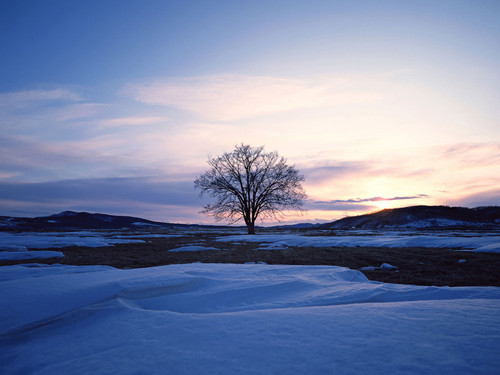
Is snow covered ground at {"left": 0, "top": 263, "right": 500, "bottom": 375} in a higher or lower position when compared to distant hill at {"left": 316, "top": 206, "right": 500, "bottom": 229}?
higher

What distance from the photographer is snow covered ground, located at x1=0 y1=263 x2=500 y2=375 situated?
1089 millimetres

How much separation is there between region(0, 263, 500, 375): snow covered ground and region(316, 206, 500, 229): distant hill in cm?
4680

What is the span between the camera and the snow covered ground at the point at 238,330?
3.57 ft

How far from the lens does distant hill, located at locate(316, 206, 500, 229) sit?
4259cm

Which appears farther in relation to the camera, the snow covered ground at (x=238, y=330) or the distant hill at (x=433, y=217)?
the distant hill at (x=433, y=217)

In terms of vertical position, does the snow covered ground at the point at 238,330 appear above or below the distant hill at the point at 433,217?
above

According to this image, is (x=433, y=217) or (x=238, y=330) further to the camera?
(x=433, y=217)

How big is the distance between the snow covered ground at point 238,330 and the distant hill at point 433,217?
1843 inches

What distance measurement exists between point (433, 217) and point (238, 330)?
181 feet

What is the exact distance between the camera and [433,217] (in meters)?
45.6

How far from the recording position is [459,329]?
133 centimetres

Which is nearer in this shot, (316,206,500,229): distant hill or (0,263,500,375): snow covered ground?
(0,263,500,375): snow covered ground

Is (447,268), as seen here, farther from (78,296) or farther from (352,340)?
(78,296)

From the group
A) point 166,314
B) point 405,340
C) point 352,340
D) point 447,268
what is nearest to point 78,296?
point 166,314
